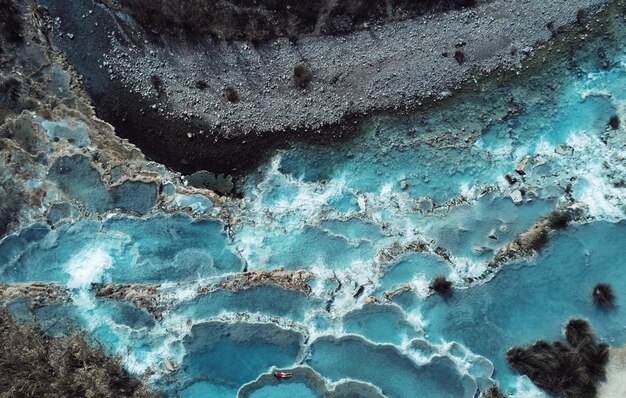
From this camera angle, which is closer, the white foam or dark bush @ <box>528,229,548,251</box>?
the white foam

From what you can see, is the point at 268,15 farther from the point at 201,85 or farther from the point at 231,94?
the point at 201,85

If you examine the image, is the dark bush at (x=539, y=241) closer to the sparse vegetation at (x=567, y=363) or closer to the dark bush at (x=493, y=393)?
the sparse vegetation at (x=567, y=363)

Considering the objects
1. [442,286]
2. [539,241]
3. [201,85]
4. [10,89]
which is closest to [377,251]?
[442,286]

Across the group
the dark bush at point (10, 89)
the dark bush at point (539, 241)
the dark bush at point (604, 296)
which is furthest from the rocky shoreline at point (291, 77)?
the dark bush at point (604, 296)

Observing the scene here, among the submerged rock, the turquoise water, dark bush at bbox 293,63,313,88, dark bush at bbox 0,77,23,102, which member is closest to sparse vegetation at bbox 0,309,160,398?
the turquoise water

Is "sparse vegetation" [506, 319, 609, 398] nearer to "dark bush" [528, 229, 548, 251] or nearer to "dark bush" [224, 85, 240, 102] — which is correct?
"dark bush" [528, 229, 548, 251]
